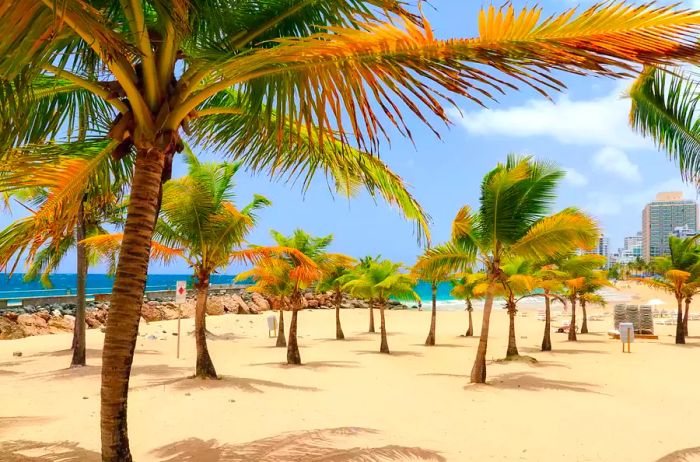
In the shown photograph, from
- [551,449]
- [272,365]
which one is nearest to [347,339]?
[272,365]

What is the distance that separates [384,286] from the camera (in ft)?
69.4

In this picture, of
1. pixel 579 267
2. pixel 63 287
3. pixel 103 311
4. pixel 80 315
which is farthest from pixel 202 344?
pixel 63 287

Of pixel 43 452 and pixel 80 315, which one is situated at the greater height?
pixel 80 315

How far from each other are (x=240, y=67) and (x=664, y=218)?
210059mm

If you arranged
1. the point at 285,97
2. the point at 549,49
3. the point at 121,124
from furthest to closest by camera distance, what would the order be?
the point at 121,124 → the point at 285,97 → the point at 549,49

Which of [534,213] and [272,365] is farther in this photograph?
[272,365]

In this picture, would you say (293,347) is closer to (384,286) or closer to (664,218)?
(384,286)

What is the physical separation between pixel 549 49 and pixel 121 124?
3.81 metres

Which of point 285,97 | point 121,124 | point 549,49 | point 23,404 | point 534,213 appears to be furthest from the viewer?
point 534,213

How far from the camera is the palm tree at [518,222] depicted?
12648 millimetres

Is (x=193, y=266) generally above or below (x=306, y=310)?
above

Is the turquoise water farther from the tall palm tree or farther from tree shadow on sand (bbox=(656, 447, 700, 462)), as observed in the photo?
tree shadow on sand (bbox=(656, 447, 700, 462))

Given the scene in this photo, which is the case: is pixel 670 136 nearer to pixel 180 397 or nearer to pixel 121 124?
pixel 121 124

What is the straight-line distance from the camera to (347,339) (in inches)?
1062
